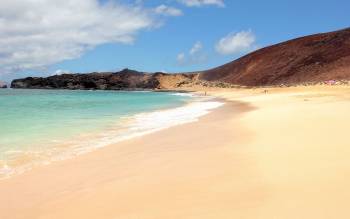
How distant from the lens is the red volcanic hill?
61000mm

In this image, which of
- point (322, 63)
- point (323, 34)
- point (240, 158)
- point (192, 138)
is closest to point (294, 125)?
point (192, 138)

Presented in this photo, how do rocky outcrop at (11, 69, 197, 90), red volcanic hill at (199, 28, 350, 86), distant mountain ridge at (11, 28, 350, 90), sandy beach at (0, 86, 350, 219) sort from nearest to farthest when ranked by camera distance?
sandy beach at (0, 86, 350, 219) < red volcanic hill at (199, 28, 350, 86) < distant mountain ridge at (11, 28, 350, 90) < rocky outcrop at (11, 69, 197, 90)

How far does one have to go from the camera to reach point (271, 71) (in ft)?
242

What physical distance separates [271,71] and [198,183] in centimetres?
7127

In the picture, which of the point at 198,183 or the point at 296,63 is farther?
the point at 296,63

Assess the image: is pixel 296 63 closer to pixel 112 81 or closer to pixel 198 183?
pixel 112 81

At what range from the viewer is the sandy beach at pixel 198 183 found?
3895 millimetres

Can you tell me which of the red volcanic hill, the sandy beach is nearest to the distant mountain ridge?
the red volcanic hill

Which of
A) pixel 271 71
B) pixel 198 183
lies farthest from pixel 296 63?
pixel 198 183

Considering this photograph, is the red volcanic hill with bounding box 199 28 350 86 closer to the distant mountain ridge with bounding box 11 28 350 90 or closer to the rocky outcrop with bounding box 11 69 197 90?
the distant mountain ridge with bounding box 11 28 350 90

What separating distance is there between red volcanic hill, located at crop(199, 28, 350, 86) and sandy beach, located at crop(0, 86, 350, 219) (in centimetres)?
5223

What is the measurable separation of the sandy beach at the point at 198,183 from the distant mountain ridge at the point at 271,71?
52741 millimetres

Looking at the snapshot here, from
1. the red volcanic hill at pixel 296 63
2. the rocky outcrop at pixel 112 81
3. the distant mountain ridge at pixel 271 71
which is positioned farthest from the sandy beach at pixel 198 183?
the rocky outcrop at pixel 112 81

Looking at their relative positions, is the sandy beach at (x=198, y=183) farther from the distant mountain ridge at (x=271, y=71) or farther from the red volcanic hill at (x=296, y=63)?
the distant mountain ridge at (x=271, y=71)
